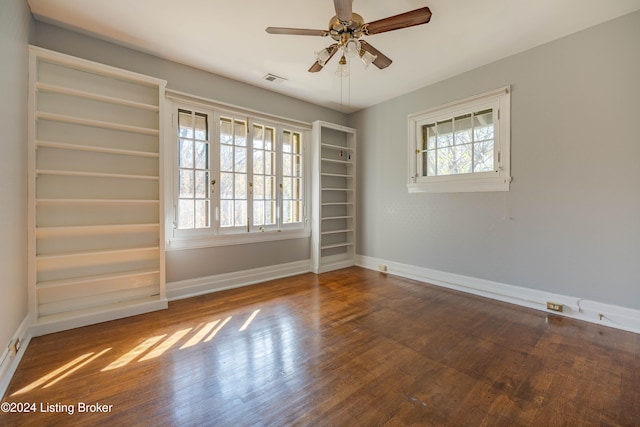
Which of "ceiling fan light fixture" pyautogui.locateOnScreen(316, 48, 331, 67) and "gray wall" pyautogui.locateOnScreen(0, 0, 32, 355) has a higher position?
"ceiling fan light fixture" pyautogui.locateOnScreen(316, 48, 331, 67)

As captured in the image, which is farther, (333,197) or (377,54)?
(333,197)

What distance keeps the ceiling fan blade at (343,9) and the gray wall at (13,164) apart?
216 cm

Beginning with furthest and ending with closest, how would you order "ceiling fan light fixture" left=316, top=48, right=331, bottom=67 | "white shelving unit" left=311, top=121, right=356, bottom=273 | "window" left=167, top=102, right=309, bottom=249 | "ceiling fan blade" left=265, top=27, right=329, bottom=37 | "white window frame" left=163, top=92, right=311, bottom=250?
"white shelving unit" left=311, top=121, right=356, bottom=273 < "window" left=167, top=102, right=309, bottom=249 < "white window frame" left=163, top=92, right=311, bottom=250 < "ceiling fan light fixture" left=316, top=48, right=331, bottom=67 < "ceiling fan blade" left=265, top=27, right=329, bottom=37

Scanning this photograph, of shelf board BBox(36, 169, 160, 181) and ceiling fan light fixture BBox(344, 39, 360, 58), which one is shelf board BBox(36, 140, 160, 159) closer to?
shelf board BBox(36, 169, 160, 181)

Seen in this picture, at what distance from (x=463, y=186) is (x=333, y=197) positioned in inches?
84.6

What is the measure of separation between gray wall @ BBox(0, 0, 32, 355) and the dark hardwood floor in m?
0.46

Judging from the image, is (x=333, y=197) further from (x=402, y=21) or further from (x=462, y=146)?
(x=402, y=21)

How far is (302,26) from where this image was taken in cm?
260

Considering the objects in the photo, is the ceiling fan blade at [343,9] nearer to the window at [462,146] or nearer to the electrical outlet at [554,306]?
the window at [462,146]

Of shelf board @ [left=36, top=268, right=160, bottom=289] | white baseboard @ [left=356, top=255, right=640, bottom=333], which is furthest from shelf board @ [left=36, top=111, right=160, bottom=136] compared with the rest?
white baseboard @ [left=356, top=255, right=640, bottom=333]

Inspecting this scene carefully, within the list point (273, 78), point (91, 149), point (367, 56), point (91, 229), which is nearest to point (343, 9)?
point (367, 56)

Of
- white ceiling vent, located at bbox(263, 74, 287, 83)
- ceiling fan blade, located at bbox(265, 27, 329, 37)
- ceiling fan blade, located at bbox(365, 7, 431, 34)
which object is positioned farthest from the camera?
white ceiling vent, located at bbox(263, 74, 287, 83)

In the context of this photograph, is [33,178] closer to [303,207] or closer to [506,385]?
[303,207]

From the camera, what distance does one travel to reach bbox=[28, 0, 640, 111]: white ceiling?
2.32m
